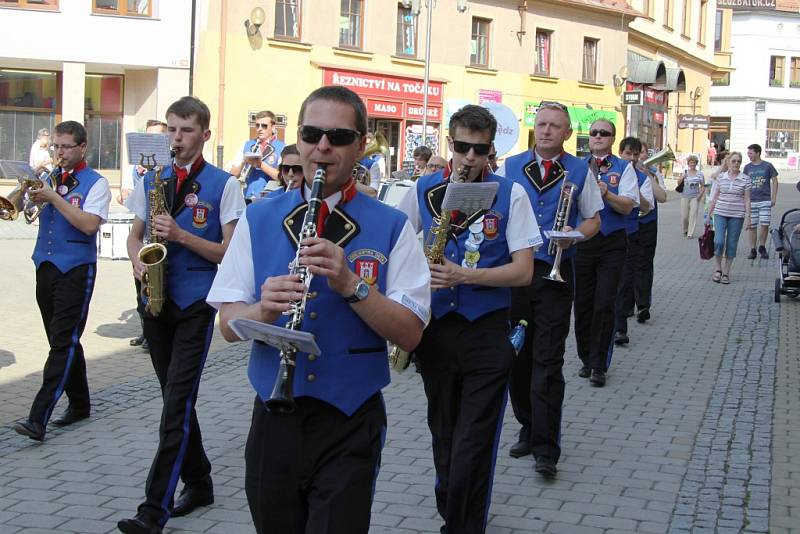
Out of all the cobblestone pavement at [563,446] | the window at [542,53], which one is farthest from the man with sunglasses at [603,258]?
the window at [542,53]

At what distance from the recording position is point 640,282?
1251 centimetres

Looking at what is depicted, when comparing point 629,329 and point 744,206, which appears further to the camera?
point 744,206

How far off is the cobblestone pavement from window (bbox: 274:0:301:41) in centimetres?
1736

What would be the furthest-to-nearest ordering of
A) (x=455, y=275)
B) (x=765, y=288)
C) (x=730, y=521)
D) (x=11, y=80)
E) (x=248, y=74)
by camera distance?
1. (x=248, y=74)
2. (x=11, y=80)
3. (x=765, y=288)
4. (x=730, y=521)
5. (x=455, y=275)

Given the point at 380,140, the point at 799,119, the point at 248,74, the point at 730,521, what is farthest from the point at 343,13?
the point at 799,119

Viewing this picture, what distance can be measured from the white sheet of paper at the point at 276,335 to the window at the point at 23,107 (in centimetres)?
2390

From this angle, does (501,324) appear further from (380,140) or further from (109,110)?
(109,110)

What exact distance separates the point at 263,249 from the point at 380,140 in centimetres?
829

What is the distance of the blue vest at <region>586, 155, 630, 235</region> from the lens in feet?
29.1

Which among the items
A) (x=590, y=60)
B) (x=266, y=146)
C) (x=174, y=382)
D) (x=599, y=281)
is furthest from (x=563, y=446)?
(x=590, y=60)

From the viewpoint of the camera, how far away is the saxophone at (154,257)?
5.25m

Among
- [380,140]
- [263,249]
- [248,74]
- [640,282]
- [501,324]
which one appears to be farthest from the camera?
[248,74]

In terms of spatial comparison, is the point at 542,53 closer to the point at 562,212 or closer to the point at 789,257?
the point at 789,257

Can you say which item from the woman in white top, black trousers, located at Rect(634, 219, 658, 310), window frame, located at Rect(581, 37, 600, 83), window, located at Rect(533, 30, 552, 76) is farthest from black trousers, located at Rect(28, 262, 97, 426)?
window frame, located at Rect(581, 37, 600, 83)
